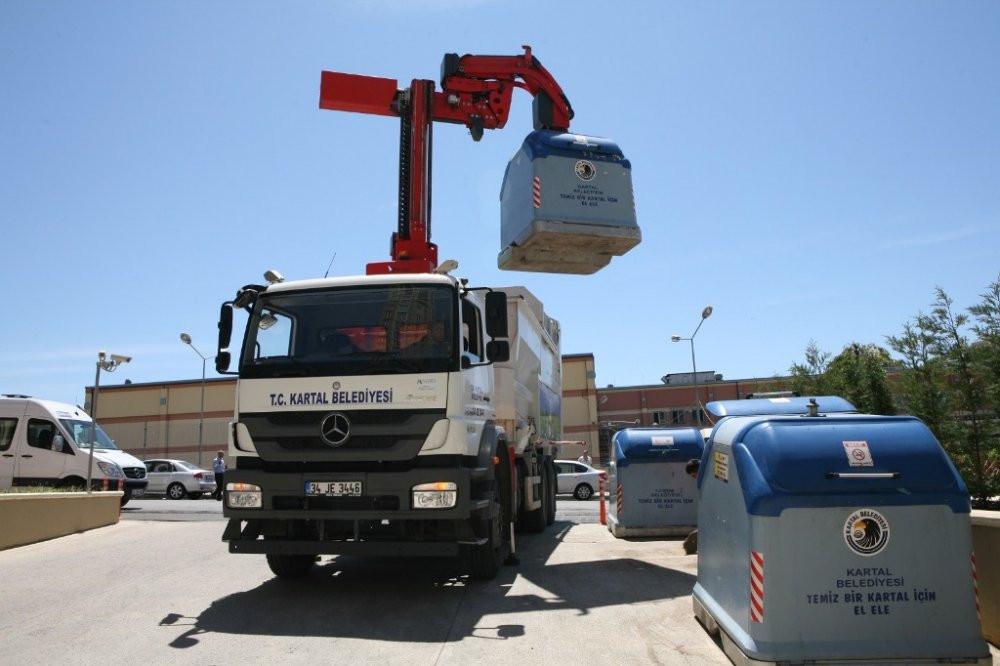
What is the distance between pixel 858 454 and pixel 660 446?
23.0ft

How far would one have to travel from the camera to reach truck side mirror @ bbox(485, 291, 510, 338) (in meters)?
6.96

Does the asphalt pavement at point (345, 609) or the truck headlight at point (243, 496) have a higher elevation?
the truck headlight at point (243, 496)

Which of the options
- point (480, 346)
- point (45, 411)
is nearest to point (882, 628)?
point (480, 346)

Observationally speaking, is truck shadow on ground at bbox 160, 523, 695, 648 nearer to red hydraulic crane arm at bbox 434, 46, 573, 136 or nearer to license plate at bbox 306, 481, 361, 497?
license plate at bbox 306, 481, 361, 497

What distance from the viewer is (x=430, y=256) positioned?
920 cm

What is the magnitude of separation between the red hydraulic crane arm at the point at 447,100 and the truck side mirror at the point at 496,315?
2.68m

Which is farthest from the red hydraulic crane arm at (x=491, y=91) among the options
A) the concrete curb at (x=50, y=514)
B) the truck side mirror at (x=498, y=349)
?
the concrete curb at (x=50, y=514)

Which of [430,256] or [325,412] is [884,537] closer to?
[325,412]

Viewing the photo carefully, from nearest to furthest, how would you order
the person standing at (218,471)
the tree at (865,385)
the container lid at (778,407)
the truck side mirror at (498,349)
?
the truck side mirror at (498,349) < the container lid at (778,407) < the tree at (865,385) < the person standing at (218,471)

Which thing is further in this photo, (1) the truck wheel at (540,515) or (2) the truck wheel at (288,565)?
(1) the truck wheel at (540,515)

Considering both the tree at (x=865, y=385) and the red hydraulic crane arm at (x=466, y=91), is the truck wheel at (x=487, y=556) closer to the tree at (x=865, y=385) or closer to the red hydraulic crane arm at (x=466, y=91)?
the red hydraulic crane arm at (x=466, y=91)

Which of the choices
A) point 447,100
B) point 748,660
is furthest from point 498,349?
point 447,100

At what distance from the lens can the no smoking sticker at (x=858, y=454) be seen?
434 centimetres

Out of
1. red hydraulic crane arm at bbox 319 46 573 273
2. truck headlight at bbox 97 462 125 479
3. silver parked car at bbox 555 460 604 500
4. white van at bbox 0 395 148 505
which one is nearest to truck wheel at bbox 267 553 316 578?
red hydraulic crane arm at bbox 319 46 573 273
